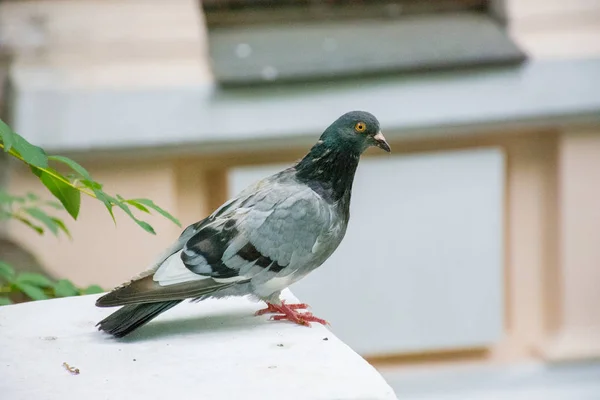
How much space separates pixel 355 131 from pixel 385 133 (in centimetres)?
133

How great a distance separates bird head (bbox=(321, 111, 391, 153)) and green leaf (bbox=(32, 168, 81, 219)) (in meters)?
0.45

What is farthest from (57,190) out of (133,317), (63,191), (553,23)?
(553,23)

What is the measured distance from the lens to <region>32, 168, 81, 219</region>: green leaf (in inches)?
55.9

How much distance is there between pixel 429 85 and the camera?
2922mm

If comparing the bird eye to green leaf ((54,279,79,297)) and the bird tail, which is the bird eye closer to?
the bird tail

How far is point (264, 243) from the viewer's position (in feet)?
5.12

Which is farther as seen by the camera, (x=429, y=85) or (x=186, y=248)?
(x=429, y=85)

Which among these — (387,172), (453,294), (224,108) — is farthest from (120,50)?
(453,294)

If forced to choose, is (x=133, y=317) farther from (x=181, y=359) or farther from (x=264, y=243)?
(x=264, y=243)

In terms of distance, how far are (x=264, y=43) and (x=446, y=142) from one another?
69cm

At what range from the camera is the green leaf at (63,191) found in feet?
4.66

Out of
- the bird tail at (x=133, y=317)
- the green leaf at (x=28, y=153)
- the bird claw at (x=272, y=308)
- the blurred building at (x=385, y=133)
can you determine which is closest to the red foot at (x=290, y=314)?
the bird claw at (x=272, y=308)

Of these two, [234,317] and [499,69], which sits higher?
[499,69]

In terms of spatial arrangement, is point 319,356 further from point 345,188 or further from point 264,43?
point 264,43
